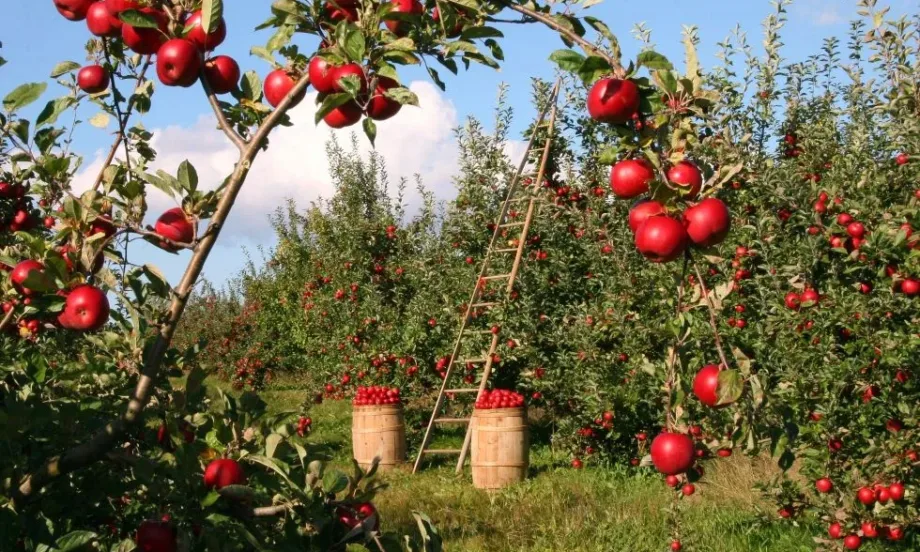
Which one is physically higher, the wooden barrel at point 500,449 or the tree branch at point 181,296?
the tree branch at point 181,296

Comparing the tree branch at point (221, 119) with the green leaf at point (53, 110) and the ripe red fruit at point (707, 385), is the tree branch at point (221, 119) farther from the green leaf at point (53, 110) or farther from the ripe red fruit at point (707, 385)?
the ripe red fruit at point (707, 385)

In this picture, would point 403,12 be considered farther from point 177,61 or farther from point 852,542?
point 852,542

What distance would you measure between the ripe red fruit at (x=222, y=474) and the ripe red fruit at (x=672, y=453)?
0.72 metres

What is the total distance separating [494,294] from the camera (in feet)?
26.1

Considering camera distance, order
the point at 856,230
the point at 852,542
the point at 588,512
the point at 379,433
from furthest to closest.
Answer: the point at 379,433, the point at 588,512, the point at 856,230, the point at 852,542

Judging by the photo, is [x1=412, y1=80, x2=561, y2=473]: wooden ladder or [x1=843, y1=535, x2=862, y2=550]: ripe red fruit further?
[x1=412, y1=80, x2=561, y2=473]: wooden ladder

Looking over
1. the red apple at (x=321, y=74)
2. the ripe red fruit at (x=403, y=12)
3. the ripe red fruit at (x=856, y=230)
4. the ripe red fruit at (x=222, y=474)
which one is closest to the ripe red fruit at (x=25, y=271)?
the ripe red fruit at (x=222, y=474)

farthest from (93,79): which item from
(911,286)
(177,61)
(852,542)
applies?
(852,542)

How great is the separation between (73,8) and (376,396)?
6.70m

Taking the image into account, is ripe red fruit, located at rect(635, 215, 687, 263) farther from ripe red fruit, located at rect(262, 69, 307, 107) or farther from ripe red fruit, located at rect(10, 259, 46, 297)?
ripe red fruit, located at rect(10, 259, 46, 297)

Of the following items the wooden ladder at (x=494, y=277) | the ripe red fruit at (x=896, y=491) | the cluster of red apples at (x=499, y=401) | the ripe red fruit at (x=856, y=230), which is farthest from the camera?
the wooden ladder at (x=494, y=277)

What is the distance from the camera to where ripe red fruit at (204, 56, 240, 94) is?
132 cm

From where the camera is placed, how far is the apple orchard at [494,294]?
1296 mm

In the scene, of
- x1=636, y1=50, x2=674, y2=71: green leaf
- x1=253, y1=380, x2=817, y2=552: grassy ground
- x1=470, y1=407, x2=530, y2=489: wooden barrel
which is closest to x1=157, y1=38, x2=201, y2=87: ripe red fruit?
x1=636, y1=50, x2=674, y2=71: green leaf
